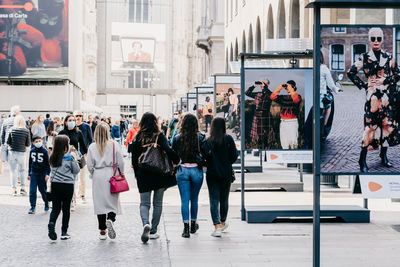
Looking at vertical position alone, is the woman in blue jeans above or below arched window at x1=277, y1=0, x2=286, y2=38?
below

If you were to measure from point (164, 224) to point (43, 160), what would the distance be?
2660mm

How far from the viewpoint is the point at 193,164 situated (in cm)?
1019

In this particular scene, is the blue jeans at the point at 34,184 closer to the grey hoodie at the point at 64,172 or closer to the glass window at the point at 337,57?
the grey hoodie at the point at 64,172

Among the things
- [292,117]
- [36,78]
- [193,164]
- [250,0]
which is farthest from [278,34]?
[36,78]

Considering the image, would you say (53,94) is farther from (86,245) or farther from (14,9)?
(86,245)

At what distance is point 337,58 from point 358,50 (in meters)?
0.20

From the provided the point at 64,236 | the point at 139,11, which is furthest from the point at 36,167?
the point at 139,11

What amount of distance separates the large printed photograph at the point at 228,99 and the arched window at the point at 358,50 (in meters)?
12.9

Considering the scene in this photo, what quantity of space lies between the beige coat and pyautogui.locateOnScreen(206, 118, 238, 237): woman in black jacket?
123cm

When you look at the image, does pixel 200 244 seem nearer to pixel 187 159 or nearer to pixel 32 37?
pixel 187 159

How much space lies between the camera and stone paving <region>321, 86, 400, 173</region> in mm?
6902

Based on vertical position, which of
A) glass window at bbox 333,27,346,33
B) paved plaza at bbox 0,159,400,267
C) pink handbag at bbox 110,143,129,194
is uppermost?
glass window at bbox 333,27,346,33

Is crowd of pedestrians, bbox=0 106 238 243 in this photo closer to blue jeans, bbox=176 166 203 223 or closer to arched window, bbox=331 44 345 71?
blue jeans, bbox=176 166 203 223

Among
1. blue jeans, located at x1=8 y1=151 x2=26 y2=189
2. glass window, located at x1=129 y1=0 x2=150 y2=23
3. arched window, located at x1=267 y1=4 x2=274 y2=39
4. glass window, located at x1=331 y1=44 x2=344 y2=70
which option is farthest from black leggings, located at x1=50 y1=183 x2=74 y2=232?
glass window, located at x1=129 y1=0 x2=150 y2=23
